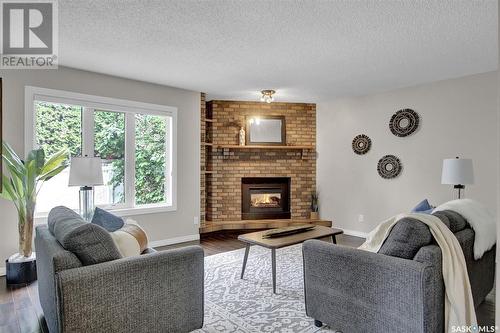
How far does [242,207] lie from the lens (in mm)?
5750

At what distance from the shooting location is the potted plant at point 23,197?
3.08 metres

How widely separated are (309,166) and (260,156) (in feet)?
3.27

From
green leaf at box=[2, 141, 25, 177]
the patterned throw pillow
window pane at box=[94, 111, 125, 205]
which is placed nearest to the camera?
the patterned throw pillow

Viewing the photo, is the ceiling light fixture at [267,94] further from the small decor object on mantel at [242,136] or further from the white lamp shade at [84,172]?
the white lamp shade at [84,172]

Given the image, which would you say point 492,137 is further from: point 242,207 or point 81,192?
point 81,192

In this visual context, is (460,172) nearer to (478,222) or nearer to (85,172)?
(478,222)

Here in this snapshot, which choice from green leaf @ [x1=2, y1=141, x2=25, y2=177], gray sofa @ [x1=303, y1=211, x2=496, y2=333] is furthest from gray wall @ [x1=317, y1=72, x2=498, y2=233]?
green leaf @ [x1=2, y1=141, x2=25, y2=177]

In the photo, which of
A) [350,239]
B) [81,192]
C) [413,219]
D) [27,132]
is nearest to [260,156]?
[350,239]

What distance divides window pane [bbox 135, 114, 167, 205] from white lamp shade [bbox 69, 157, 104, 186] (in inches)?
53.2

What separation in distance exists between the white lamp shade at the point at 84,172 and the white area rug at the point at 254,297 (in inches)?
61.9

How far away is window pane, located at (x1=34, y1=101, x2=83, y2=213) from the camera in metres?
3.73

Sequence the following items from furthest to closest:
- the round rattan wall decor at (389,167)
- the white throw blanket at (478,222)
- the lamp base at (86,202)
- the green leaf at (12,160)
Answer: the round rattan wall decor at (389,167), the lamp base at (86,202), the green leaf at (12,160), the white throw blanket at (478,222)

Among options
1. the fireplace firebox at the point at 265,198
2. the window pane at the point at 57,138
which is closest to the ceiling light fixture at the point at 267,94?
the fireplace firebox at the point at 265,198

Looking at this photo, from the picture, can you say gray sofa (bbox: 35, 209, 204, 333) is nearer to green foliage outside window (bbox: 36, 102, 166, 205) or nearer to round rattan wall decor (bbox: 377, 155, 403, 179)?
green foliage outside window (bbox: 36, 102, 166, 205)
